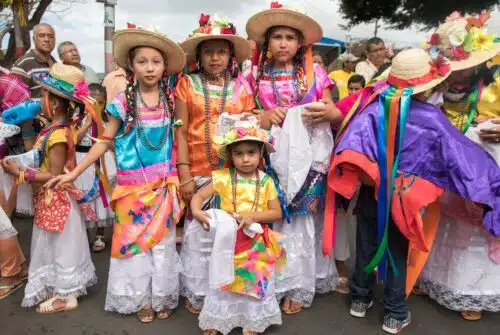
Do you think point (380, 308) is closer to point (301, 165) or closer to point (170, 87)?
point (301, 165)

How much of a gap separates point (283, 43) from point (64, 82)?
1.54 metres

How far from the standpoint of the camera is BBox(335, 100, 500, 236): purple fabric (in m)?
2.59

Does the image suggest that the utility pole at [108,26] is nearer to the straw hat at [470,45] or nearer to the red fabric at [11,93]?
the red fabric at [11,93]

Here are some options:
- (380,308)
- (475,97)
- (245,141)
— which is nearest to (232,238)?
(245,141)

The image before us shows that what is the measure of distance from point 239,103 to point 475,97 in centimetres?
170

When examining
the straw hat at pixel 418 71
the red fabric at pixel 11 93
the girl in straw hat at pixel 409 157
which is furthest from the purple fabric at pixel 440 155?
the red fabric at pixel 11 93

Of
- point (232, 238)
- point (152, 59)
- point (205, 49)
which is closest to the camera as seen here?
point (232, 238)

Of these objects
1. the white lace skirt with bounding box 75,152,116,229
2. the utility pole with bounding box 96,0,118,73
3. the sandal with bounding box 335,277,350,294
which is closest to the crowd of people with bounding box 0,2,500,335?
the sandal with bounding box 335,277,350,294

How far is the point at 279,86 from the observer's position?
310 centimetres

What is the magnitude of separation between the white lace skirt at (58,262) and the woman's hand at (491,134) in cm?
298

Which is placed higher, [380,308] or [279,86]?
[279,86]

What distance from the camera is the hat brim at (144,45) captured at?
9.14 ft

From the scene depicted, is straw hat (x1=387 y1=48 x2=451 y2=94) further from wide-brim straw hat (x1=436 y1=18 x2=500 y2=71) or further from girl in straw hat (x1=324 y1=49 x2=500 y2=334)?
wide-brim straw hat (x1=436 y1=18 x2=500 y2=71)

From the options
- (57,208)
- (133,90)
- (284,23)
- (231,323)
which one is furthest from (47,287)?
(284,23)
